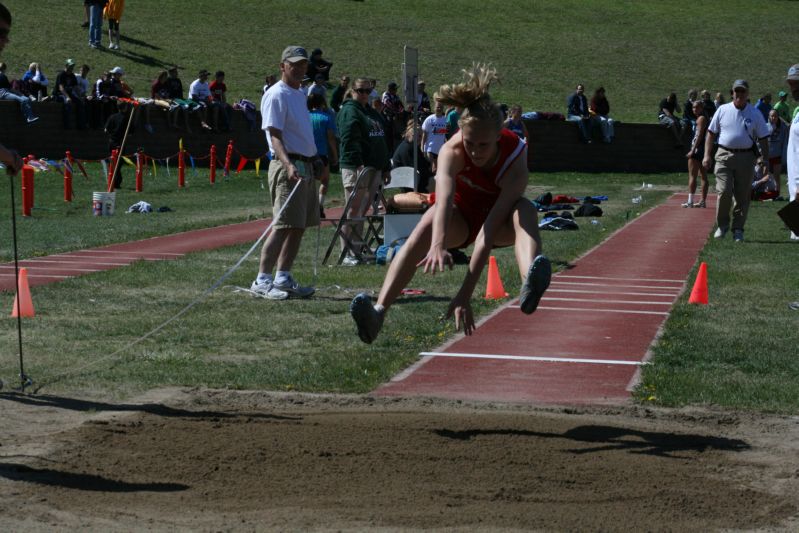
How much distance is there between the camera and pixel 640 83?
48.2 meters

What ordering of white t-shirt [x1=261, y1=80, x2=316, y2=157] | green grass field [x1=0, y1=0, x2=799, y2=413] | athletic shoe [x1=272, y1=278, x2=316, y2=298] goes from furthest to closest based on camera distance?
athletic shoe [x1=272, y1=278, x2=316, y2=298] < white t-shirt [x1=261, y1=80, x2=316, y2=157] < green grass field [x1=0, y1=0, x2=799, y2=413]

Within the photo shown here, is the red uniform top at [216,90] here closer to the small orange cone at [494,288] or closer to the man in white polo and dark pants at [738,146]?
the man in white polo and dark pants at [738,146]

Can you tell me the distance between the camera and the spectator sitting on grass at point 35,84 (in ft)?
97.0

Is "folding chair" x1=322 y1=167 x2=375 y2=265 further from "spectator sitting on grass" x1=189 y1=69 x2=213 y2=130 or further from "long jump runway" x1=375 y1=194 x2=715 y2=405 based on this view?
"spectator sitting on grass" x1=189 y1=69 x2=213 y2=130

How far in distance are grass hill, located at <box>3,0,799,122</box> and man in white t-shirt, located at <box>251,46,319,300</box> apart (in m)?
26.6

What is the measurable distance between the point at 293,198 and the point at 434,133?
11.7 meters

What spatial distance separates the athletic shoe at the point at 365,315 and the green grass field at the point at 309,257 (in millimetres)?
753

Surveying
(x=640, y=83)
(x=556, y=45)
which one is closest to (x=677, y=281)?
(x=640, y=83)

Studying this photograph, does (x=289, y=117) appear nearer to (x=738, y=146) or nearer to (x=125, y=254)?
(x=125, y=254)

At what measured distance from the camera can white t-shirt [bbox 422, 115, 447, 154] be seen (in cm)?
2200

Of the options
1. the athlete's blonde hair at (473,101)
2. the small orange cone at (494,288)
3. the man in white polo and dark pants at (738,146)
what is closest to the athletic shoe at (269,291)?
the small orange cone at (494,288)

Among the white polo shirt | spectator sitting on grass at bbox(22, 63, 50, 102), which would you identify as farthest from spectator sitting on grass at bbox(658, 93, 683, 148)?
the white polo shirt

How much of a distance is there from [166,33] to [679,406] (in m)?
42.2

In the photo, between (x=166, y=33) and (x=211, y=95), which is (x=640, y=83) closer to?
(x=166, y=33)
